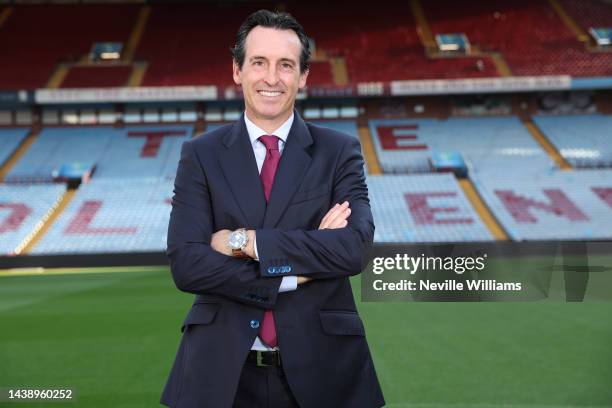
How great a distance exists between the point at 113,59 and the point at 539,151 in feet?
59.4

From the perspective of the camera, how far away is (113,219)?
19891mm

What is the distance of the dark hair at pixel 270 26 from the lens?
2.12 meters

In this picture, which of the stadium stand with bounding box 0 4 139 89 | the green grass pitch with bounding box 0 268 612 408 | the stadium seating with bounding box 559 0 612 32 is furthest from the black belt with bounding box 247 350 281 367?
the stadium seating with bounding box 559 0 612 32

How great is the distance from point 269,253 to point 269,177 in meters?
0.28

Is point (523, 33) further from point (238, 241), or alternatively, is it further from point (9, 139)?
point (238, 241)

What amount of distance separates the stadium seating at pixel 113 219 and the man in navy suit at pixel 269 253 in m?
16.3

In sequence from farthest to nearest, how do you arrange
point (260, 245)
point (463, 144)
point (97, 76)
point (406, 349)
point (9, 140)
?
point (97, 76) → point (9, 140) → point (463, 144) → point (406, 349) → point (260, 245)

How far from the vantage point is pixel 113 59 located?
27.4 meters

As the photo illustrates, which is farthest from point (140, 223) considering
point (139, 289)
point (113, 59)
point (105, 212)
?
point (113, 59)

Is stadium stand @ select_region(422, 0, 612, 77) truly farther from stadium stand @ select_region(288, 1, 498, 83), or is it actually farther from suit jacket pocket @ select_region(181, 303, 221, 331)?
suit jacket pocket @ select_region(181, 303, 221, 331)

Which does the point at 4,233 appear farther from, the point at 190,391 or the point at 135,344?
the point at 190,391

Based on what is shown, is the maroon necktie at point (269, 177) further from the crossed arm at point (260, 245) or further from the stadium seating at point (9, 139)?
the stadium seating at point (9, 139)

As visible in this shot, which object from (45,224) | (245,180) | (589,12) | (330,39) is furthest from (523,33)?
(245,180)

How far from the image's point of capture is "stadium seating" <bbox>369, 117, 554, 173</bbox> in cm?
2280
